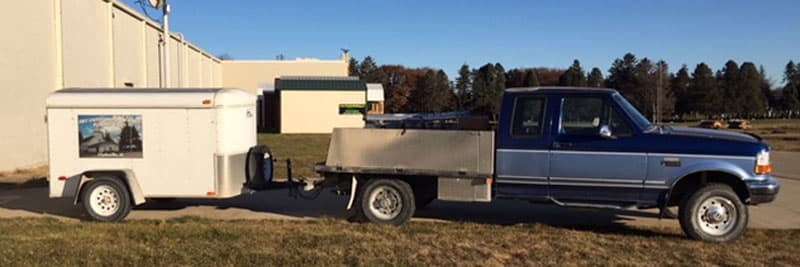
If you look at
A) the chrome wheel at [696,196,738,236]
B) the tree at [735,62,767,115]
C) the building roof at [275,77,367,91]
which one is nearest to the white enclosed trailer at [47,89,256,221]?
the chrome wheel at [696,196,738,236]

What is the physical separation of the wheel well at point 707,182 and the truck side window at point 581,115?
1.25 metres

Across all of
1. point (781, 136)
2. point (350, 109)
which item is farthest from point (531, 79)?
point (781, 136)

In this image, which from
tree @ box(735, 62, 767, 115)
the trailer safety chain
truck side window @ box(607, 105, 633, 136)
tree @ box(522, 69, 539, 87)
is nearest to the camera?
truck side window @ box(607, 105, 633, 136)

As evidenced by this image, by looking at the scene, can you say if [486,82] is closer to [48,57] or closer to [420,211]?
[48,57]

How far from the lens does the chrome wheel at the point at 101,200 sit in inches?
383

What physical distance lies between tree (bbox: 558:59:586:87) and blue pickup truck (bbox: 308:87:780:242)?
87.9 meters

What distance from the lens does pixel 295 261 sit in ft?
23.0

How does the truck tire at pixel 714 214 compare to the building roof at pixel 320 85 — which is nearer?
the truck tire at pixel 714 214

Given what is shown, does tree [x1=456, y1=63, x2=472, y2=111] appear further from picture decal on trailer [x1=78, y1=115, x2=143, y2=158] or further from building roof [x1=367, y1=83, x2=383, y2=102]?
picture decal on trailer [x1=78, y1=115, x2=143, y2=158]

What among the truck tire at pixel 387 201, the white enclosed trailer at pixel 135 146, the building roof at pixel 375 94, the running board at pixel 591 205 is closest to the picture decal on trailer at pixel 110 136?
the white enclosed trailer at pixel 135 146

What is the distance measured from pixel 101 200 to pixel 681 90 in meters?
101

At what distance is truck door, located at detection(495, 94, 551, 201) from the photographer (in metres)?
8.74

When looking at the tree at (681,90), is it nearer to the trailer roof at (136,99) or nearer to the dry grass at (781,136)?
the dry grass at (781,136)

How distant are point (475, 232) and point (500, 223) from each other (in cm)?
111
